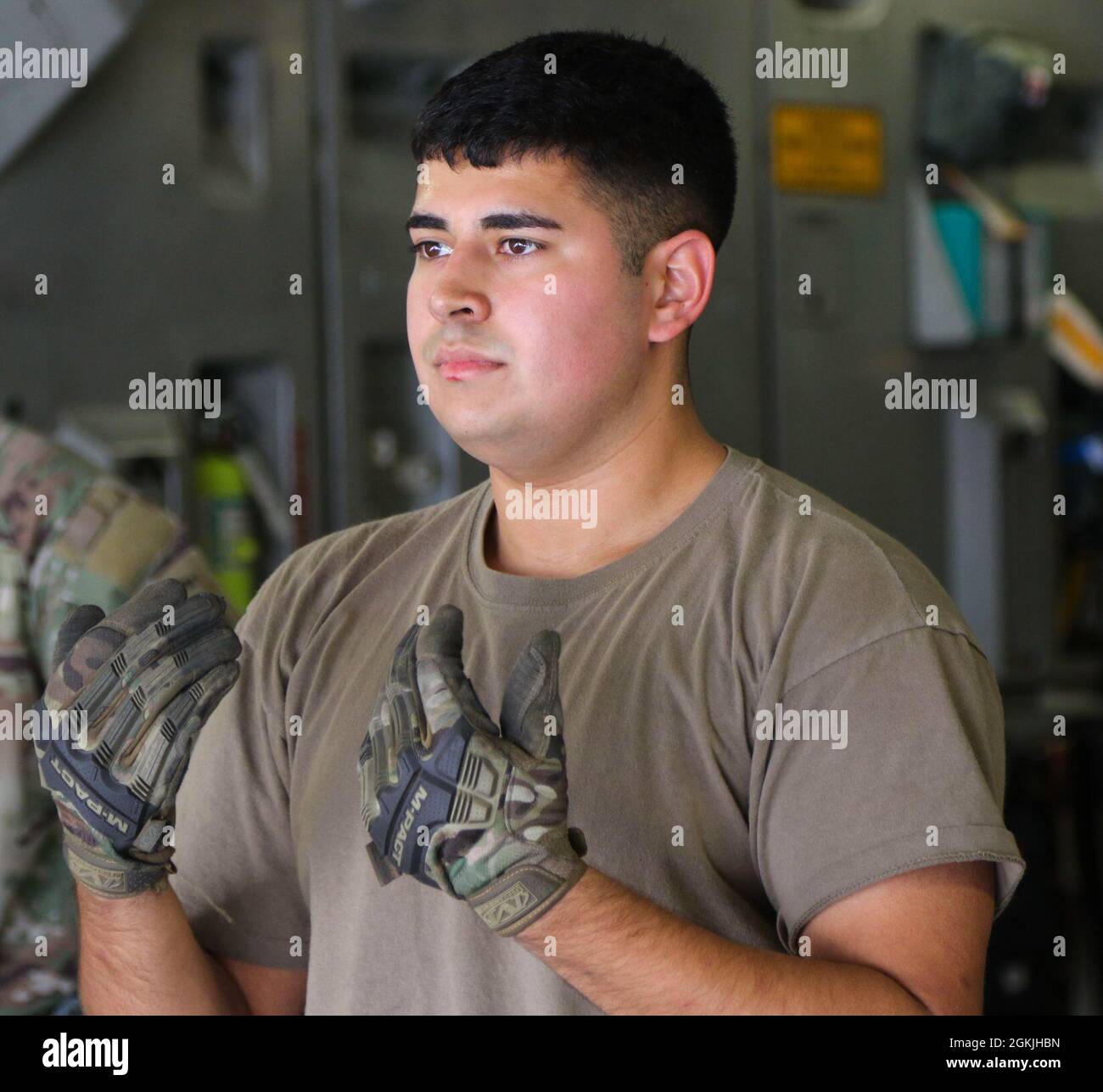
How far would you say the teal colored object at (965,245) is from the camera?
2.80 metres

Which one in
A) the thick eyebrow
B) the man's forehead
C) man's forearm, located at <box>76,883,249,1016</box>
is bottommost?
man's forearm, located at <box>76,883,249,1016</box>

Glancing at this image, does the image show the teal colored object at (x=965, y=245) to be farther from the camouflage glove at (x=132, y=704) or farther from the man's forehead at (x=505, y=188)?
the camouflage glove at (x=132, y=704)

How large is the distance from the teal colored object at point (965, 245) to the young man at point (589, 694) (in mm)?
1687

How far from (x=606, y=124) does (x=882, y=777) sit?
0.52 meters

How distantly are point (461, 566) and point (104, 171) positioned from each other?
4.16 feet

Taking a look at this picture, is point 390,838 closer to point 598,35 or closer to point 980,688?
point 980,688

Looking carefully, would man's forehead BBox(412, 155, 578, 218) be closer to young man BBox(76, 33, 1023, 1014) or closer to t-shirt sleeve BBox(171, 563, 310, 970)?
young man BBox(76, 33, 1023, 1014)

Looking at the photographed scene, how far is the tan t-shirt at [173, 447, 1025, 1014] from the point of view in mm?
1026

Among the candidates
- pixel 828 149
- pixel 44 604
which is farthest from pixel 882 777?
pixel 828 149

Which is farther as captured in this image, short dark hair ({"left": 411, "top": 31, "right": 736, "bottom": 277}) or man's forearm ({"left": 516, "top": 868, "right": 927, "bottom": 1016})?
short dark hair ({"left": 411, "top": 31, "right": 736, "bottom": 277})

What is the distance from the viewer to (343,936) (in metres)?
1.19

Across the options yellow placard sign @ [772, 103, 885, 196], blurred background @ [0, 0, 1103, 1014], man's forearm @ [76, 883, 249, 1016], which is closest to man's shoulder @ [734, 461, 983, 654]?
man's forearm @ [76, 883, 249, 1016]

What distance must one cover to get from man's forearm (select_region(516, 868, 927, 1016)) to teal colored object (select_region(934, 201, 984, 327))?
2022 mm
